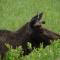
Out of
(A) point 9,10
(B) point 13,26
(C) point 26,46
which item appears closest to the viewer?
(C) point 26,46

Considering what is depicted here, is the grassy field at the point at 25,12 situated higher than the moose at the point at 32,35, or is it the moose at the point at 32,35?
the grassy field at the point at 25,12

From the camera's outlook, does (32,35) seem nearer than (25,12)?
Yes

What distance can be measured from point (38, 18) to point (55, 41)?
0.68 metres

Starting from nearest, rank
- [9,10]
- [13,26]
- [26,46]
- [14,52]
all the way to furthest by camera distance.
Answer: [14,52] < [26,46] < [13,26] < [9,10]

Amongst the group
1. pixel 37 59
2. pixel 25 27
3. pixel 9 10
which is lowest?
pixel 37 59

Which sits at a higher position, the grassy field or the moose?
the grassy field

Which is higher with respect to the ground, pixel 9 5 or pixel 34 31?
pixel 9 5

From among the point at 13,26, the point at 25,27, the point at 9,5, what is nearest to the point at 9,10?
the point at 9,5

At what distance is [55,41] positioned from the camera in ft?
36.3

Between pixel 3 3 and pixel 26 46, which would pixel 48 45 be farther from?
pixel 3 3

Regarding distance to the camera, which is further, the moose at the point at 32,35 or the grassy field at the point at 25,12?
the grassy field at the point at 25,12

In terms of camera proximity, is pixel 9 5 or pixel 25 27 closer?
pixel 25 27

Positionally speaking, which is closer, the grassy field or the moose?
the moose

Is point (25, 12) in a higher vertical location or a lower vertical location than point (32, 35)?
higher
